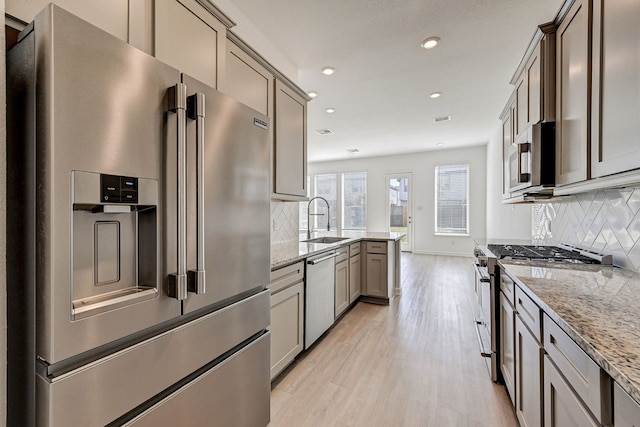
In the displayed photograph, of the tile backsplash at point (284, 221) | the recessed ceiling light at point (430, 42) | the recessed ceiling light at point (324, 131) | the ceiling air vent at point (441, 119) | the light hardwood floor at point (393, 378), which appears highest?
the ceiling air vent at point (441, 119)

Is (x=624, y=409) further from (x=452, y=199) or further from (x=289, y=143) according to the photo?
(x=452, y=199)

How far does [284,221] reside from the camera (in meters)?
3.02

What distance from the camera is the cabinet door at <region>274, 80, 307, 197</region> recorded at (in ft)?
7.80

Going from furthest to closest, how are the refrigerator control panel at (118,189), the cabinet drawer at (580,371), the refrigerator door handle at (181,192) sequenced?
the refrigerator door handle at (181,192), the refrigerator control panel at (118,189), the cabinet drawer at (580,371)

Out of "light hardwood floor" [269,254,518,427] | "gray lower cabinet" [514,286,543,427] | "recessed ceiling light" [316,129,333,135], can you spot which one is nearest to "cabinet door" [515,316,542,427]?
"gray lower cabinet" [514,286,543,427]

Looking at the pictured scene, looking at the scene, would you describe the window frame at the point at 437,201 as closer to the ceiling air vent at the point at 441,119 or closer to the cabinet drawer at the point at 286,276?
the ceiling air vent at the point at 441,119

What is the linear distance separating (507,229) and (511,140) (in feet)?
8.37

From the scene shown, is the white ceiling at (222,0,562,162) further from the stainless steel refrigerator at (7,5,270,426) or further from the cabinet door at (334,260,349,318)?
the cabinet door at (334,260,349,318)

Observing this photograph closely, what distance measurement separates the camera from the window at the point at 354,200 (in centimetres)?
852

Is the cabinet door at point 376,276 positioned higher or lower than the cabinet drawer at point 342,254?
lower

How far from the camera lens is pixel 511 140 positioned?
2.82 meters

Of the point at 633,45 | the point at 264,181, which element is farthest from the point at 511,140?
the point at 264,181

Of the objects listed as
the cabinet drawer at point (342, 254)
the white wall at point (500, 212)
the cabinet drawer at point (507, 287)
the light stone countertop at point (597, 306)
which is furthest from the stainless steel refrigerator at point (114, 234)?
the white wall at point (500, 212)

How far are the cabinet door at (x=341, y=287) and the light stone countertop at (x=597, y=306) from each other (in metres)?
1.69
